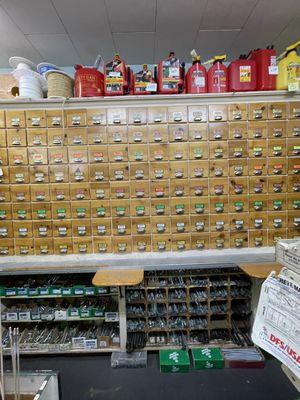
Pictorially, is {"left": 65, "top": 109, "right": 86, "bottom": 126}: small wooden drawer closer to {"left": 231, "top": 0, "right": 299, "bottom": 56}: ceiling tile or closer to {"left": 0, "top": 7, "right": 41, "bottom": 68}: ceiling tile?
{"left": 0, "top": 7, "right": 41, "bottom": 68}: ceiling tile

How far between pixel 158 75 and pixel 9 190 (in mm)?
1787

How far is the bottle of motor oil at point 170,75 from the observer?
2.32 metres

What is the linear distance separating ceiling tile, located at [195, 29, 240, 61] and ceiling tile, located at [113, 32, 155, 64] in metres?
0.52

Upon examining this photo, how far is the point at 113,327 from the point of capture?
2.68 meters

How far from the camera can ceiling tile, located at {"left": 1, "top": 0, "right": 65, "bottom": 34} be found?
210cm

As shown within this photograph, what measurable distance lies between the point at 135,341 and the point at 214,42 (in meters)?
3.23

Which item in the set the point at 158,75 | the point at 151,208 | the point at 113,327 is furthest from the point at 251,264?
the point at 158,75

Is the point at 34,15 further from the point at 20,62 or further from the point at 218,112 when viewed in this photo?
the point at 218,112

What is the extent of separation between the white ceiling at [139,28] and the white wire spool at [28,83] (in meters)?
0.44

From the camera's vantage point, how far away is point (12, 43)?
2.69 meters

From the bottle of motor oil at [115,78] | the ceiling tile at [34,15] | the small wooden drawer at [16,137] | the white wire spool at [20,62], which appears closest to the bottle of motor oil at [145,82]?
the bottle of motor oil at [115,78]

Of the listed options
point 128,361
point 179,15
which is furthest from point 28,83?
point 128,361

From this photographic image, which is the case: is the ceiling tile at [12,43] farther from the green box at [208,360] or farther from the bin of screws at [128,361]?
the green box at [208,360]

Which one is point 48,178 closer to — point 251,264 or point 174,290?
point 174,290
